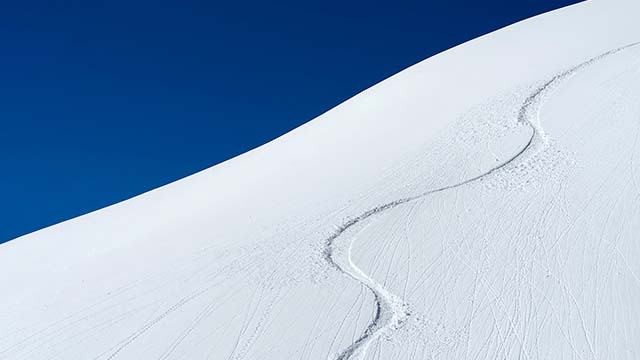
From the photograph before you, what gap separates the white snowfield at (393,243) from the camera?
10711 millimetres

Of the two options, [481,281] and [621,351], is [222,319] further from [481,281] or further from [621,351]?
[621,351]

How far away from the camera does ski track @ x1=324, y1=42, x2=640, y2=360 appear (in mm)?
10672

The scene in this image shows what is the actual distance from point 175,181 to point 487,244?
35.9 ft

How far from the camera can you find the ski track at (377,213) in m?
10.7

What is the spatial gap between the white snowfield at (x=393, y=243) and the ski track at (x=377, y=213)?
34 millimetres

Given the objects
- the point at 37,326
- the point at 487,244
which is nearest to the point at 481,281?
the point at 487,244

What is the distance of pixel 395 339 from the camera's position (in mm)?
10422

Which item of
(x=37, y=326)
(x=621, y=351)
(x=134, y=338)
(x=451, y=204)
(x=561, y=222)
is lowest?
(x=621, y=351)

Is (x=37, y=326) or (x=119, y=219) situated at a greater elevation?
(x=119, y=219)

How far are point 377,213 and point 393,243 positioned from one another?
1.43 m

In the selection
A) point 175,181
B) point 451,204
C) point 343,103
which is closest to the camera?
point 451,204

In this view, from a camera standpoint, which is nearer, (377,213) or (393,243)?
(393,243)

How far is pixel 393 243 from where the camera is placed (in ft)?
43.4

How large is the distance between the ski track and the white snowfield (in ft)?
0.11
